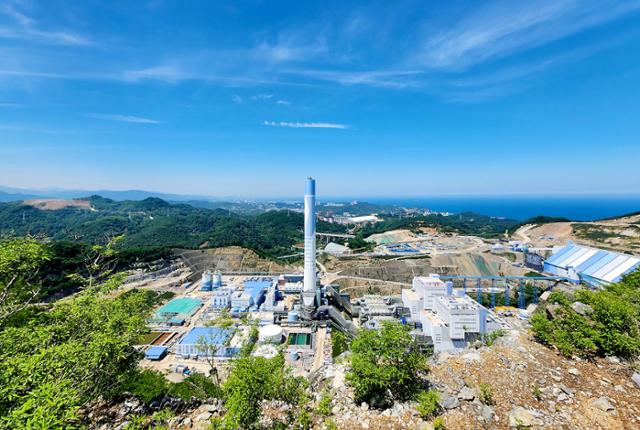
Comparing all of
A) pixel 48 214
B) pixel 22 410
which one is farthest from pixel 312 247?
pixel 48 214

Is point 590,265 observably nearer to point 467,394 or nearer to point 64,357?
point 467,394

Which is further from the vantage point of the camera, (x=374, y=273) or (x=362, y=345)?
(x=374, y=273)

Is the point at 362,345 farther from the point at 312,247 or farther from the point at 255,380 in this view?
the point at 312,247

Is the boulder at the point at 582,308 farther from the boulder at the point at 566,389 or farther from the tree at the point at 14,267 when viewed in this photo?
the tree at the point at 14,267

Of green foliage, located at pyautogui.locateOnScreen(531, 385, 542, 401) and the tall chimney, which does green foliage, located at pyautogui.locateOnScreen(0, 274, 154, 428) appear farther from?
the tall chimney

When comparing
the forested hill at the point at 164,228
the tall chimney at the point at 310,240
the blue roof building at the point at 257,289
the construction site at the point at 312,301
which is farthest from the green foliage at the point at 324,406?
the forested hill at the point at 164,228
